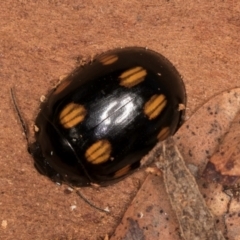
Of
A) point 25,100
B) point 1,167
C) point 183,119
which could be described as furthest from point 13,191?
point 183,119

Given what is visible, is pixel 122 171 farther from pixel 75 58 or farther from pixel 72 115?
pixel 75 58

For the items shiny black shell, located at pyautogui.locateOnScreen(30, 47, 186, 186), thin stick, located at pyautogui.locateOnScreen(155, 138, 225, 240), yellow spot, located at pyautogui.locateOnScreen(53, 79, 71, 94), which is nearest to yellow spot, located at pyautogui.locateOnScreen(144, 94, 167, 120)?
shiny black shell, located at pyautogui.locateOnScreen(30, 47, 186, 186)

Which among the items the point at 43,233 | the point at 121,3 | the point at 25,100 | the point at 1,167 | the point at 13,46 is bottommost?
the point at 43,233

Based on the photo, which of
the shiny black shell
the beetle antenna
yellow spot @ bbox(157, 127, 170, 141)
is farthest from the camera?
the beetle antenna

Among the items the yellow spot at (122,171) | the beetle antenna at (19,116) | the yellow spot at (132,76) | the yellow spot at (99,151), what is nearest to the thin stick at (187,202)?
the yellow spot at (122,171)

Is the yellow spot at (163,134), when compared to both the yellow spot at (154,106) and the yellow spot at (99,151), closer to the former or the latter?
the yellow spot at (154,106)

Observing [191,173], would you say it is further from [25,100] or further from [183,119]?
[25,100]

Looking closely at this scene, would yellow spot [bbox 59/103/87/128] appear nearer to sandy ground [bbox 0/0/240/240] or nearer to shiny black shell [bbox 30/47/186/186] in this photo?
shiny black shell [bbox 30/47/186/186]
